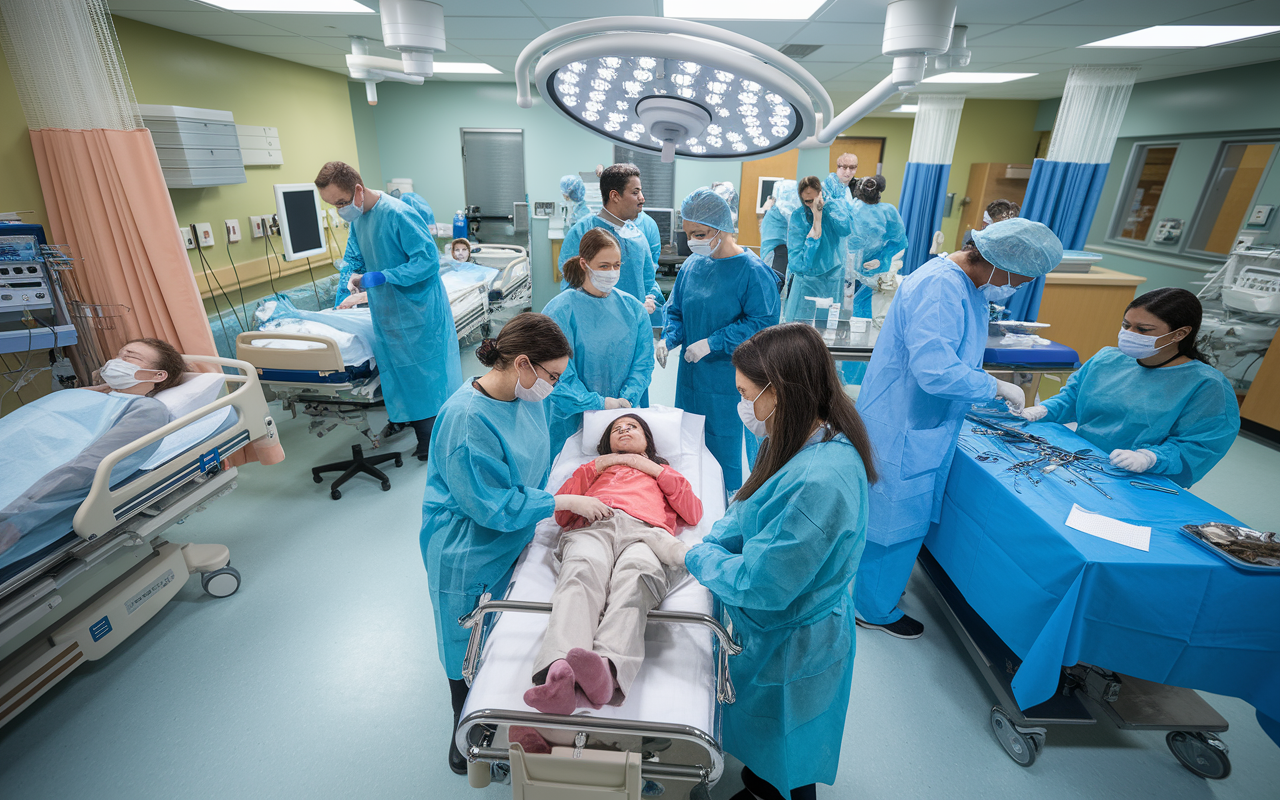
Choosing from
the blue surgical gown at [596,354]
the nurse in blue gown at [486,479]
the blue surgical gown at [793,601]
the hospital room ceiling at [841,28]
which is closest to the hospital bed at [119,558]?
the nurse in blue gown at [486,479]

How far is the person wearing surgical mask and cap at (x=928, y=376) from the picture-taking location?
80.4 inches

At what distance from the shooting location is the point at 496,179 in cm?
730

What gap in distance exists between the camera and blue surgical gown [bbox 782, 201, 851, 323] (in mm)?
4445

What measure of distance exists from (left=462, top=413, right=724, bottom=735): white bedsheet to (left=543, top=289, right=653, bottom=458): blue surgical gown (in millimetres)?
747

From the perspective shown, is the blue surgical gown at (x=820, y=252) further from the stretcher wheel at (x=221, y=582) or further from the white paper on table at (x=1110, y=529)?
the stretcher wheel at (x=221, y=582)

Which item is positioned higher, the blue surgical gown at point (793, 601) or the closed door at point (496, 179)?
the closed door at point (496, 179)

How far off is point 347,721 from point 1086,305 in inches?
241

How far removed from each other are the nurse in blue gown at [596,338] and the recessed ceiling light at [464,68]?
13.5ft

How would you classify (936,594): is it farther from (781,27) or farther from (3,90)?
(3,90)

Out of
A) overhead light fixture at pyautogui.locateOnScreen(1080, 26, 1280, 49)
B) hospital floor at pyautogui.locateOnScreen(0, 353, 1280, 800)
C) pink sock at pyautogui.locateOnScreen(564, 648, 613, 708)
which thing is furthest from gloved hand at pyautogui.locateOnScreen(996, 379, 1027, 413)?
overhead light fixture at pyautogui.locateOnScreen(1080, 26, 1280, 49)

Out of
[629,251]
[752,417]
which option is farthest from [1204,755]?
[629,251]

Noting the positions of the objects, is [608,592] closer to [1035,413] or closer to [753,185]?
[1035,413]

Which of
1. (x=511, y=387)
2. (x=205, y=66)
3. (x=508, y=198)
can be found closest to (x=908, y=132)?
(x=508, y=198)

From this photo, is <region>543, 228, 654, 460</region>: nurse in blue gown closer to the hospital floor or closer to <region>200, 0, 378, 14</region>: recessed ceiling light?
the hospital floor
